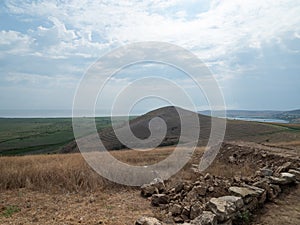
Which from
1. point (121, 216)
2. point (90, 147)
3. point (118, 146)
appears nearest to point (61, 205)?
point (121, 216)

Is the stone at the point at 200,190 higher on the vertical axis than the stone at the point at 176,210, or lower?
higher

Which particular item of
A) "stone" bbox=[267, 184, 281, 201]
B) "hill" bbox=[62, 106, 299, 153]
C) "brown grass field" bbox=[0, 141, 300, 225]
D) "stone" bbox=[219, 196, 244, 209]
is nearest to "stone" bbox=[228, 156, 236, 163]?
"brown grass field" bbox=[0, 141, 300, 225]

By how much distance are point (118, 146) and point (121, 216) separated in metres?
22.9

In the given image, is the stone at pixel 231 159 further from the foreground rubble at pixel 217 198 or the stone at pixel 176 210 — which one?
the stone at pixel 176 210

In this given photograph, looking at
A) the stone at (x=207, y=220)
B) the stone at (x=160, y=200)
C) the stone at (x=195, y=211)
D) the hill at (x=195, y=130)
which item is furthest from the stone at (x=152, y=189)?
the hill at (x=195, y=130)

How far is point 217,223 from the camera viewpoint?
5074 millimetres

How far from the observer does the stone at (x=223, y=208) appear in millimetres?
5109

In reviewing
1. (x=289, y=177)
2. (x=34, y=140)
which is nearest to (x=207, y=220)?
(x=289, y=177)

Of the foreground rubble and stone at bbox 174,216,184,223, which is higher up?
the foreground rubble

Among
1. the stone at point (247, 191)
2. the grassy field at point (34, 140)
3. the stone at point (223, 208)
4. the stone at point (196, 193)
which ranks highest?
the stone at point (247, 191)

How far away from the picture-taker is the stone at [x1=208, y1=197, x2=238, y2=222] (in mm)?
5109

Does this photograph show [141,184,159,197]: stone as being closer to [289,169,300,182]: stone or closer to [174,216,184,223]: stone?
[174,216,184,223]: stone

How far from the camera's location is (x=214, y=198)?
572 centimetres

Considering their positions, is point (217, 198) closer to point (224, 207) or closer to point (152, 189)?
point (224, 207)
